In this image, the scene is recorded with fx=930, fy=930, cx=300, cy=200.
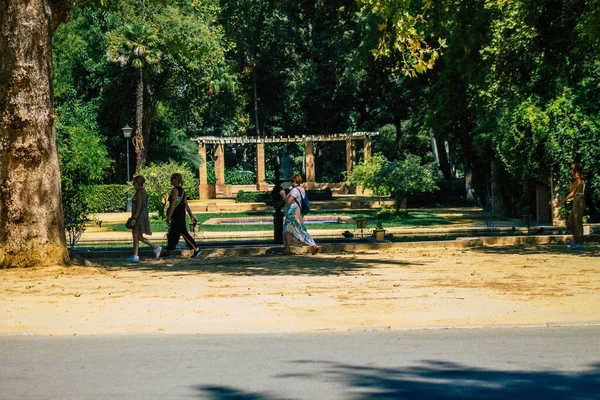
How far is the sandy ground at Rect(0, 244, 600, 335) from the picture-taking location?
33.6 feet

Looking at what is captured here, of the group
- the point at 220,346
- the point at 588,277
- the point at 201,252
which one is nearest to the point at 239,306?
the point at 220,346

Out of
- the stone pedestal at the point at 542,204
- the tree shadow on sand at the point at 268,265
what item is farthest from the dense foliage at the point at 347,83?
the tree shadow on sand at the point at 268,265

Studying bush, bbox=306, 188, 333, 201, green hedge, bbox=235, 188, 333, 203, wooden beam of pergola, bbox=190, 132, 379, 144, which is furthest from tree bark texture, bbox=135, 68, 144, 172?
bush, bbox=306, 188, 333, 201

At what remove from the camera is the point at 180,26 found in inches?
1866

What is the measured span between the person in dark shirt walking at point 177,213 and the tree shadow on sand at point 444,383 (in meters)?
10.5

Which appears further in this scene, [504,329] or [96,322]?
[96,322]

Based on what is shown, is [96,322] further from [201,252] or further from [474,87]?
[474,87]

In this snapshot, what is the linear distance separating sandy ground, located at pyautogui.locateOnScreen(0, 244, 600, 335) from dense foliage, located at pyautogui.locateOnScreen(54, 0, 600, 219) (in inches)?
177

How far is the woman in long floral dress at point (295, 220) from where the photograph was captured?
18281 millimetres

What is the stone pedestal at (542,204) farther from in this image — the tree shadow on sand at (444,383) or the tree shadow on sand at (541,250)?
the tree shadow on sand at (444,383)

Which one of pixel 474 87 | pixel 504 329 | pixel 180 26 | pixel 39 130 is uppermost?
pixel 180 26

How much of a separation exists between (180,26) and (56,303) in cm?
3700

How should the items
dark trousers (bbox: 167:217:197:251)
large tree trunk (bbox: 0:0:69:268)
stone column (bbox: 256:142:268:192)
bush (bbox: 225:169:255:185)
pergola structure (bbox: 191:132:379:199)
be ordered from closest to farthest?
large tree trunk (bbox: 0:0:69:268) < dark trousers (bbox: 167:217:197:251) < pergola structure (bbox: 191:132:379:199) < stone column (bbox: 256:142:268:192) < bush (bbox: 225:169:255:185)

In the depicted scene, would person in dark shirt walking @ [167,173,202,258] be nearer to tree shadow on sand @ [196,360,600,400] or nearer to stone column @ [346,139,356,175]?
tree shadow on sand @ [196,360,600,400]
